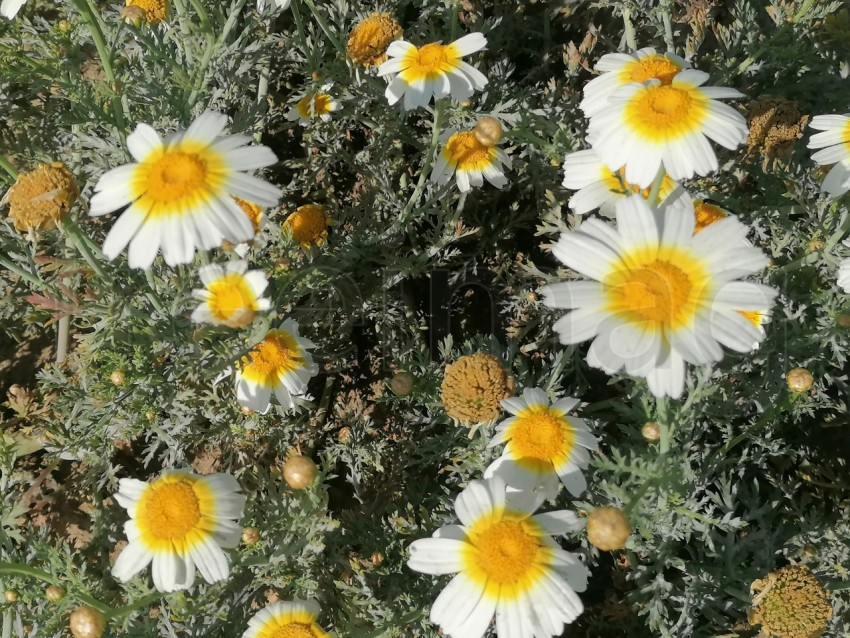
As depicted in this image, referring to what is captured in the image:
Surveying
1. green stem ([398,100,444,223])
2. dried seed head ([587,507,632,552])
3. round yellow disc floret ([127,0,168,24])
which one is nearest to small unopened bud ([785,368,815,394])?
dried seed head ([587,507,632,552])

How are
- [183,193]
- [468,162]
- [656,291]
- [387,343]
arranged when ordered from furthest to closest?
Answer: [387,343], [468,162], [183,193], [656,291]

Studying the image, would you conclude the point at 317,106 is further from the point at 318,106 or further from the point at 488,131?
the point at 488,131

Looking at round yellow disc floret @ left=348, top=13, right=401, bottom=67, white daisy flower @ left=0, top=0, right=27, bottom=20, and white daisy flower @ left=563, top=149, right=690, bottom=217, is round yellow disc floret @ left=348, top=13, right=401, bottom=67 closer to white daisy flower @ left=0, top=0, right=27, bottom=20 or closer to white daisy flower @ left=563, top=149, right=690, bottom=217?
white daisy flower @ left=563, top=149, right=690, bottom=217

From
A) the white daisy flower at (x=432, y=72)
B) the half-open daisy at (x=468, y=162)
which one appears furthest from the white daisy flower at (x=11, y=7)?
the half-open daisy at (x=468, y=162)

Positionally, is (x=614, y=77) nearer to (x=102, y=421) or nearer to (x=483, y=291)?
(x=483, y=291)

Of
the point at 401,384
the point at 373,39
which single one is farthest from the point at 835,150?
the point at 373,39

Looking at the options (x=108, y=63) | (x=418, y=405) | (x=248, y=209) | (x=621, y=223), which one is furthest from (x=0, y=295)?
(x=621, y=223)

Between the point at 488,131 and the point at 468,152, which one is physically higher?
the point at 468,152
